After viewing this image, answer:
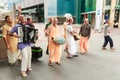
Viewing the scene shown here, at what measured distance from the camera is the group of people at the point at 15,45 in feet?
19.1

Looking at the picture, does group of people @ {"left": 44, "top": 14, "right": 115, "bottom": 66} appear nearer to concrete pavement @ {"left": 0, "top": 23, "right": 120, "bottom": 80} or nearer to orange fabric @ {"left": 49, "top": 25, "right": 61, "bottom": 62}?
orange fabric @ {"left": 49, "top": 25, "right": 61, "bottom": 62}

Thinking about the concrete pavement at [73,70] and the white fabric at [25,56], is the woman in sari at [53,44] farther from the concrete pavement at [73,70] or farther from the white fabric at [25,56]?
the white fabric at [25,56]

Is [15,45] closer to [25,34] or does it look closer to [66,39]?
[25,34]

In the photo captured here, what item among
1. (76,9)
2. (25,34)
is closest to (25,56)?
(25,34)

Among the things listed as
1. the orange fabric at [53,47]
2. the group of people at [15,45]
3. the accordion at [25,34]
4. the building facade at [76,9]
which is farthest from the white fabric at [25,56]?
the building facade at [76,9]

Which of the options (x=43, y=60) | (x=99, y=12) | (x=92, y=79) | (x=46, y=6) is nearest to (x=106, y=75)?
(x=92, y=79)

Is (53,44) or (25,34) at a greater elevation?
(25,34)

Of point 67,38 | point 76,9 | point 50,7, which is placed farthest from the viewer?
point 50,7

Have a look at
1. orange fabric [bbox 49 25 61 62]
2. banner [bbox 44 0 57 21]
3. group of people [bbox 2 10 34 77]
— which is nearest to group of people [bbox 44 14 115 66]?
orange fabric [bbox 49 25 61 62]

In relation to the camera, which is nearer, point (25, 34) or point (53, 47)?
point (25, 34)

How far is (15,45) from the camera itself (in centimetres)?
707

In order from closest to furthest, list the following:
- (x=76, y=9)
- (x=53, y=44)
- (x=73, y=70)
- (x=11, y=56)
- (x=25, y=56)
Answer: (x=25, y=56) < (x=73, y=70) < (x=53, y=44) < (x=11, y=56) < (x=76, y=9)

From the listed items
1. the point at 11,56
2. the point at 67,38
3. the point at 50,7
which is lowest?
the point at 11,56

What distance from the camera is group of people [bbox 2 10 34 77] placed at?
229 inches
